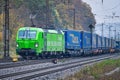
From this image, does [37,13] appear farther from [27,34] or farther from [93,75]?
[93,75]

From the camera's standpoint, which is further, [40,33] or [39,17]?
[39,17]

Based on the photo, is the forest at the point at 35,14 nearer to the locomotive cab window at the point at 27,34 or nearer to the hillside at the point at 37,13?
the hillside at the point at 37,13

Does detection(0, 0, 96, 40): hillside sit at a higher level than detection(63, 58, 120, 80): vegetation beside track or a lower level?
higher

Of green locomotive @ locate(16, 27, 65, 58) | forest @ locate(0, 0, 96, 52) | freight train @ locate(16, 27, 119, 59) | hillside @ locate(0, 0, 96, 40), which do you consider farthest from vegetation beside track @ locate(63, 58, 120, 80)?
hillside @ locate(0, 0, 96, 40)

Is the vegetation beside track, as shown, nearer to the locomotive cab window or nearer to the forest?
the locomotive cab window

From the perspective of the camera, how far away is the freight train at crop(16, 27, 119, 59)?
3481 centimetres

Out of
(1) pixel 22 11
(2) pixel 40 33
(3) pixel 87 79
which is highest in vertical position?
(1) pixel 22 11

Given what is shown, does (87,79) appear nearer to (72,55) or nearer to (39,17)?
(72,55)

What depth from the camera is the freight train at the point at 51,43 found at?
3481 centimetres

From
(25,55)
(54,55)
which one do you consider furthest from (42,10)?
(25,55)

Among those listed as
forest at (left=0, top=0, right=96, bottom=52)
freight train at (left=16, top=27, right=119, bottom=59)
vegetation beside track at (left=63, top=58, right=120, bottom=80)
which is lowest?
vegetation beside track at (left=63, top=58, right=120, bottom=80)

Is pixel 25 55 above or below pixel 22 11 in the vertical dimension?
below

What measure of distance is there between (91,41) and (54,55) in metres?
15.0

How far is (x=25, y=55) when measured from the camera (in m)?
35.2
